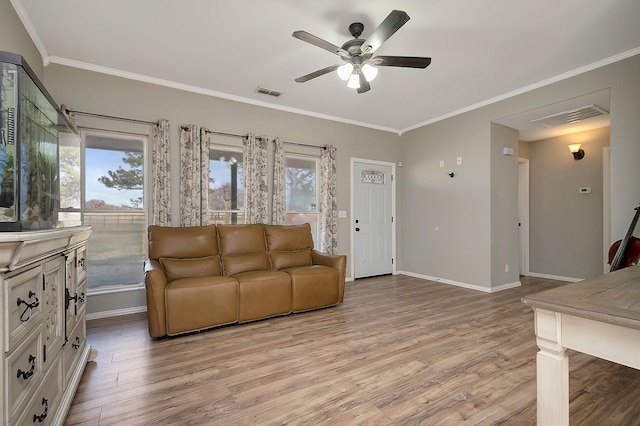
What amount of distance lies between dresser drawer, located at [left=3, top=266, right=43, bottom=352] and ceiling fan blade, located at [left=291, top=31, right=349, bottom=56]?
2.08 meters

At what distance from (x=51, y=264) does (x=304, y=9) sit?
2504 mm

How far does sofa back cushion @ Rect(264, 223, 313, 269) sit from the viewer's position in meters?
3.88

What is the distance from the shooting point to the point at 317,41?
2264 millimetres

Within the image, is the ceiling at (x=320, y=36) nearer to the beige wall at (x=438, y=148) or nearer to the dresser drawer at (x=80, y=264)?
the beige wall at (x=438, y=148)

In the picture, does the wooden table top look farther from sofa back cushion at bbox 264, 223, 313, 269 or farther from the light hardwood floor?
sofa back cushion at bbox 264, 223, 313, 269

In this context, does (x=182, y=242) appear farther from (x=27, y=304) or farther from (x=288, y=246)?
(x=27, y=304)

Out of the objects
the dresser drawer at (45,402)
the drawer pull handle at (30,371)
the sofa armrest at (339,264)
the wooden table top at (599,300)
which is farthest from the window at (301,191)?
the wooden table top at (599,300)

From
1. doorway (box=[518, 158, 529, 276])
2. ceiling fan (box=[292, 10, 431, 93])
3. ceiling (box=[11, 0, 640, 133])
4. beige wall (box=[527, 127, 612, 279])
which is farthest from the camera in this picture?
doorway (box=[518, 158, 529, 276])

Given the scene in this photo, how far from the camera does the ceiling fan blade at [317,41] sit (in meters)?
2.14

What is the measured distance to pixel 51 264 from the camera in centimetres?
150

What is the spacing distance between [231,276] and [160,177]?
155cm

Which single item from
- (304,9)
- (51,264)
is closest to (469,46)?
(304,9)

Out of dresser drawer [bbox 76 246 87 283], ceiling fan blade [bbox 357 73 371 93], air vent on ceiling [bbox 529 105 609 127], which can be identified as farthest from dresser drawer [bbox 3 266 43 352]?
air vent on ceiling [bbox 529 105 609 127]

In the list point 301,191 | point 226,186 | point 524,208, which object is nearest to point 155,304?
point 226,186
